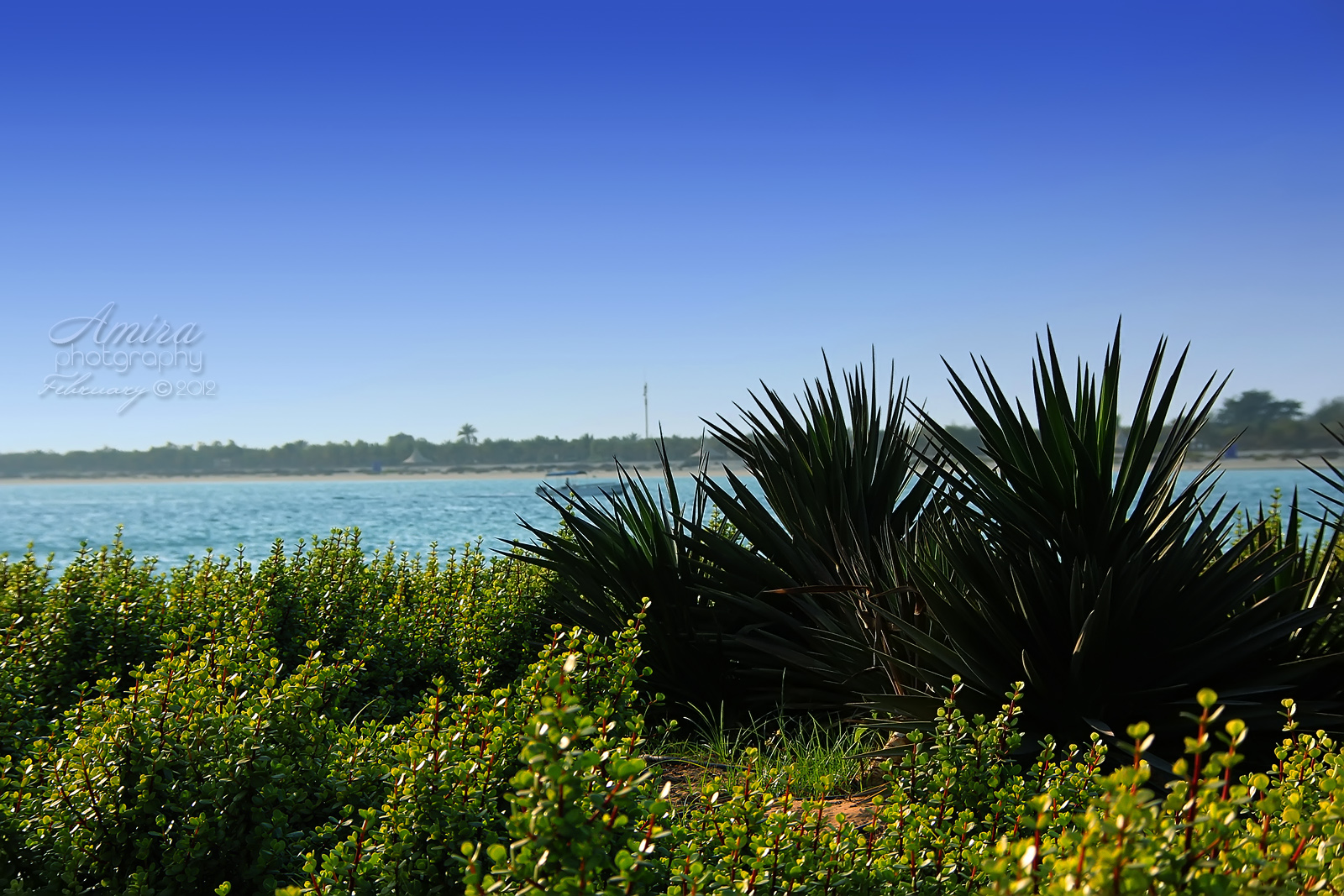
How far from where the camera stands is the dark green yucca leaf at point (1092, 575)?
3.47 metres

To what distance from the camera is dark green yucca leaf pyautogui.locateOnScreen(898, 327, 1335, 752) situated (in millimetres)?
3475

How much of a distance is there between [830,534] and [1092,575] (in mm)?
1689

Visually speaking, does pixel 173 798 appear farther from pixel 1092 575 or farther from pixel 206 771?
pixel 1092 575

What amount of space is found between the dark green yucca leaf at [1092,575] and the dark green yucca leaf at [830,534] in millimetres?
350

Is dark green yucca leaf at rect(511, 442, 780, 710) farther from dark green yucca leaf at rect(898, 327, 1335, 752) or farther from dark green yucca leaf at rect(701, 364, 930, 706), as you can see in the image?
dark green yucca leaf at rect(898, 327, 1335, 752)

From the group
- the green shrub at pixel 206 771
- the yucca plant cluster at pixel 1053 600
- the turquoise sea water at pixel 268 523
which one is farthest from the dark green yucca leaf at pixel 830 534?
the turquoise sea water at pixel 268 523

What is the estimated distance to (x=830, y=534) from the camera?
4953 millimetres

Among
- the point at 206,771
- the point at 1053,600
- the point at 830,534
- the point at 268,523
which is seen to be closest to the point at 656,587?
the point at 830,534

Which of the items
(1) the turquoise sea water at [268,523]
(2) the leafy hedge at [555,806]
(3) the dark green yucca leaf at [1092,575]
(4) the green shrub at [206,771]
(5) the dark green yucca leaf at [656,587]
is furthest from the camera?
(1) the turquoise sea water at [268,523]

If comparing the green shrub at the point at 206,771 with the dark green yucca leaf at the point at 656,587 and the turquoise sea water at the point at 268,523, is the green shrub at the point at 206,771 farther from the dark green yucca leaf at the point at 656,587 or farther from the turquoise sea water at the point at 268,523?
the turquoise sea water at the point at 268,523

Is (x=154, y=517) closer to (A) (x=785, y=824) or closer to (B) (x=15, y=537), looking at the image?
(B) (x=15, y=537)

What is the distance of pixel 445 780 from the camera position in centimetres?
233

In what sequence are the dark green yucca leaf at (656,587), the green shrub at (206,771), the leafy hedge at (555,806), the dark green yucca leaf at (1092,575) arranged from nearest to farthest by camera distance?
the leafy hedge at (555,806)
the green shrub at (206,771)
the dark green yucca leaf at (1092,575)
the dark green yucca leaf at (656,587)

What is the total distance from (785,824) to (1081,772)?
0.89m
